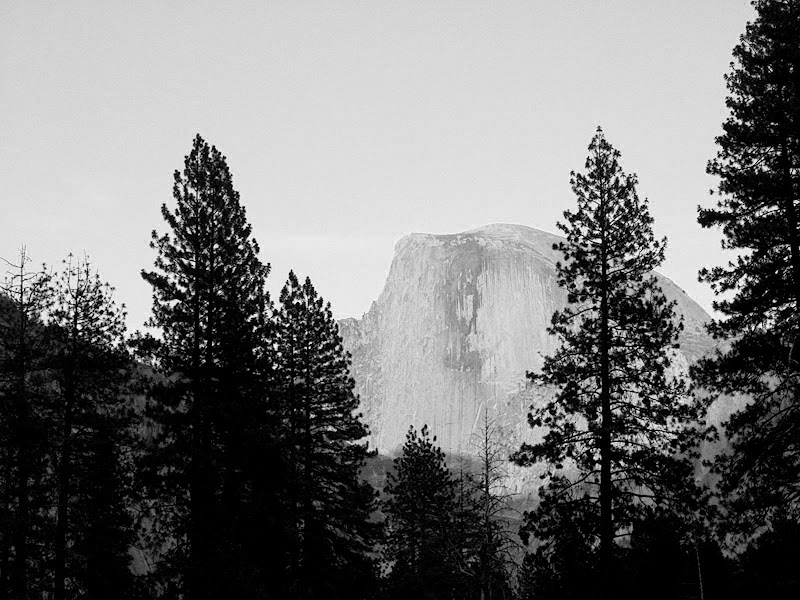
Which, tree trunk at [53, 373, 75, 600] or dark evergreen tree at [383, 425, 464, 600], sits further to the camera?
dark evergreen tree at [383, 425, 464, 600]

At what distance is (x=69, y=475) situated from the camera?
19.2m

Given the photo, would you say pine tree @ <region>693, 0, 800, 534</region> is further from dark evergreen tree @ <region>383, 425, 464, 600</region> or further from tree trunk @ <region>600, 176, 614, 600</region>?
Result: dark evergreen tree @ <region>383, 425, 464, 600</region>

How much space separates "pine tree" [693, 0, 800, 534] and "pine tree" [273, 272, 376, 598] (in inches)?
556

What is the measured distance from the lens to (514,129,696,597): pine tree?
18250 mm

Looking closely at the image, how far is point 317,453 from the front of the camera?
86.8 feet

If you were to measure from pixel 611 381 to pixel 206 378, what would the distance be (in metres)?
11.5

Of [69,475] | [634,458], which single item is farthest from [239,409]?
[634,458]

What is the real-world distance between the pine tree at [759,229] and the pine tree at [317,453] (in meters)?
14.1

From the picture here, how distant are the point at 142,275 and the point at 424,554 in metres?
20.6

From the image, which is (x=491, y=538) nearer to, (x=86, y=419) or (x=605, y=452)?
(x=605, y=452)

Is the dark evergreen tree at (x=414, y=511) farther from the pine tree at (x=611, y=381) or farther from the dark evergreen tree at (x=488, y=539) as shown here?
the pine tree at (x=611, y=381)

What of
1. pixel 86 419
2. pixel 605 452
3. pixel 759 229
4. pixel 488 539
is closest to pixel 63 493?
pixel 86 419

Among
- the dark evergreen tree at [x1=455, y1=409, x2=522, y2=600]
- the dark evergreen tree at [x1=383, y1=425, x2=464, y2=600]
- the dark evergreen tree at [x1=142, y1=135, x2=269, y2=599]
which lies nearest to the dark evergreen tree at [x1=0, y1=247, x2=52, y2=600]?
the dark evergreen tree at [x1=142, y1=135, x2=269, y2=599]

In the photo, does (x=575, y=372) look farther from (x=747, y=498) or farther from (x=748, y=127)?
(x=748, y=127)
